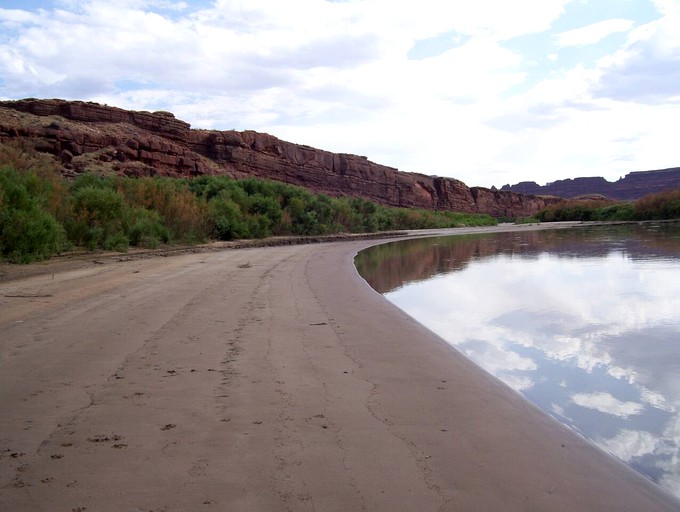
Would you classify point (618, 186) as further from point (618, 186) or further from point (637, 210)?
point (637, 210)

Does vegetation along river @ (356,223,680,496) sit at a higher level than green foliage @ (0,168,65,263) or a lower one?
lower

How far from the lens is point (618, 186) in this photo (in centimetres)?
16900

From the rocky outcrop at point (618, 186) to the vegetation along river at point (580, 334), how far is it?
130308mm

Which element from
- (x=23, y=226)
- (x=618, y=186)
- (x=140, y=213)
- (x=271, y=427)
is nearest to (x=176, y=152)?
(x=140, y=213)

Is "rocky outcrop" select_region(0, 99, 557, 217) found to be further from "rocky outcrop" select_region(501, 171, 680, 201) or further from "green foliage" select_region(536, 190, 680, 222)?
"rocky outcrop" select_region(501, 171, 680, 201)

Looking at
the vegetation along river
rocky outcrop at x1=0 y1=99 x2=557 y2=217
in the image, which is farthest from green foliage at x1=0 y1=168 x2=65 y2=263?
rocky outcrop at x1=0 y1=99 x2=557 y2=217

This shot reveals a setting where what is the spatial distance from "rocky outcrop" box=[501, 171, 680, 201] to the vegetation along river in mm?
130308

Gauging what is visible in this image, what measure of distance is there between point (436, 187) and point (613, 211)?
113ft

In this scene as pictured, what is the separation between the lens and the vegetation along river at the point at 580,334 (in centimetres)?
473

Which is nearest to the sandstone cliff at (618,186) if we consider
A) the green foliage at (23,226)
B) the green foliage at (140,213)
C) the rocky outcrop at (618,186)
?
the rocky outcrop at (618,186)

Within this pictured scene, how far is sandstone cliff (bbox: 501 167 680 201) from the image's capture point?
15500 cm

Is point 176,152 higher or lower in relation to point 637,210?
higher

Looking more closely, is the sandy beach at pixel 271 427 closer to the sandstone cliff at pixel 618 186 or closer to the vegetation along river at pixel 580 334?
the vegetation along river at pixel 580 334

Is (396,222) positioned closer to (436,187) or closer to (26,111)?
(26,111)
